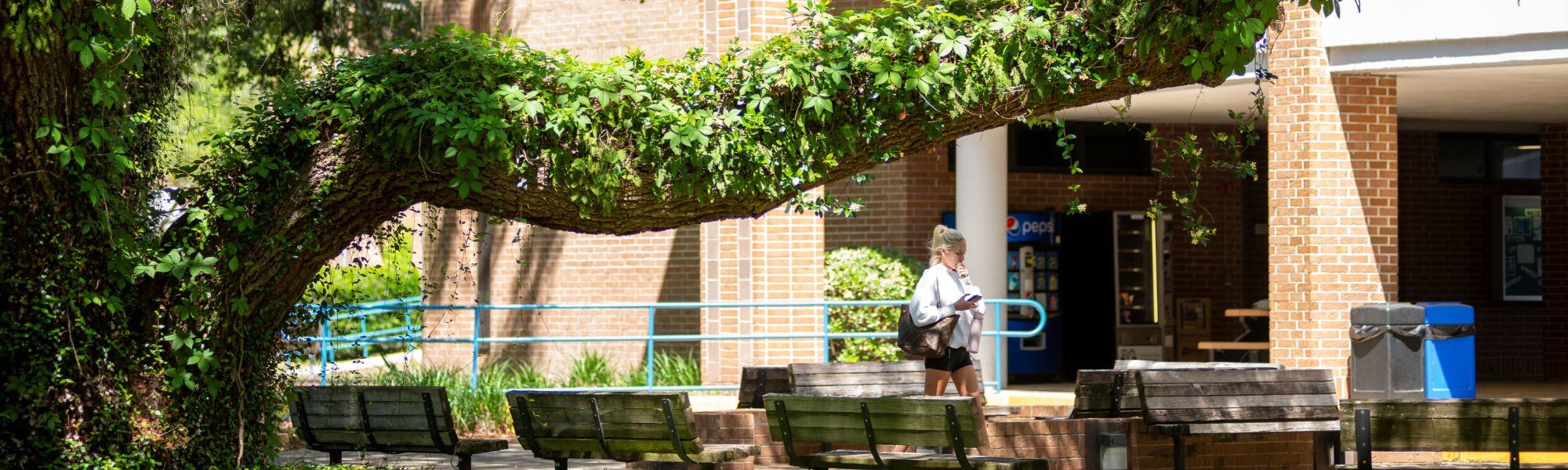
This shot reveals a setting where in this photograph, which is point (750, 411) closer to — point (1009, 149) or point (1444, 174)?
point (1009, 149)

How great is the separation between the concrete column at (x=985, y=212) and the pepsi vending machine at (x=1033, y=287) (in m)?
1.13

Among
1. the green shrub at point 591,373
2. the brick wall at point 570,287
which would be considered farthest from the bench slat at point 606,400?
the brick wall at point 570,287

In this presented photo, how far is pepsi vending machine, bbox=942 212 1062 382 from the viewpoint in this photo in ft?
57.5

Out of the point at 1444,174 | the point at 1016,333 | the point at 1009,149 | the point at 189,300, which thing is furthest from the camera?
the point at 1444,174

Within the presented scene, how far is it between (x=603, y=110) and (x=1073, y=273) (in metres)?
11.7

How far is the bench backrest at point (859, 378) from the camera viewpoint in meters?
9.91

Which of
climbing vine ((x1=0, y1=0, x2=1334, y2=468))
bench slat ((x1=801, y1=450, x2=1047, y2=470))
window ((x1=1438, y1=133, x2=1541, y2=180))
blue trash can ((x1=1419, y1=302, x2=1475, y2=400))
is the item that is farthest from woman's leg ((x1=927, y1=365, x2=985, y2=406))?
window ((x1=1438, y1=133, x2=1541, y2=180))

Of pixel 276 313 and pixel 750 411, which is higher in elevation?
pixel 276 313

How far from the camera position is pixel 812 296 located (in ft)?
50.4

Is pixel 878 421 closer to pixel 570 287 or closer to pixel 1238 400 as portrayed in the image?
pixel 1238 400

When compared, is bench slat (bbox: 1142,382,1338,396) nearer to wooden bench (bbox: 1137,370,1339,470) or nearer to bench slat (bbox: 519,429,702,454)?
wooden bench (bbox: 1137,370,1339,470)

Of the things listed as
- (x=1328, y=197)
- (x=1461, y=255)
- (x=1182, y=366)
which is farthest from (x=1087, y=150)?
(x=1182, y=366)

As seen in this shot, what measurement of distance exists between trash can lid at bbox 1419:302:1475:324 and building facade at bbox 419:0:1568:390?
638 mm

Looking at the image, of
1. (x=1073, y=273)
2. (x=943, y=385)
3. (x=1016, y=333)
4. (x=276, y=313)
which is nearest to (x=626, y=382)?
(x=1016, y=333)
